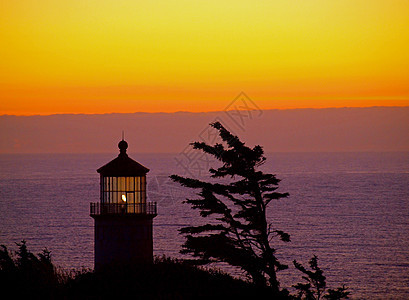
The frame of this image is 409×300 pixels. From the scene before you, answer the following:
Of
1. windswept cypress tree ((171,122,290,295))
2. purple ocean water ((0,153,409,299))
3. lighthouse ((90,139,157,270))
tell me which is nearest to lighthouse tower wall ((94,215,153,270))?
lighthouse ((90,139,157,270))

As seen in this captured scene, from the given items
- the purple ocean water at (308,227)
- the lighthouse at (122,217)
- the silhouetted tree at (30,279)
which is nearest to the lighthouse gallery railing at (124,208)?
the lighthouse at (122,217)

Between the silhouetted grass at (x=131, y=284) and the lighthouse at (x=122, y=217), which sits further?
the lighthouse at (x=122, y=217)

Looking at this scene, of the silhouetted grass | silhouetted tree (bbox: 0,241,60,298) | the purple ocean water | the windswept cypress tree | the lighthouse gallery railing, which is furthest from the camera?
the purple ocean water

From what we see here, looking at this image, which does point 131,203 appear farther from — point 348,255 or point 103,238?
point 348,255

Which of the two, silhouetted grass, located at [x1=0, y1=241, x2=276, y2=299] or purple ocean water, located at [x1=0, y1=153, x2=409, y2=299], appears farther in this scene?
purple ocean water, located at [x1=0, y1=153, x2=409, y2=299]

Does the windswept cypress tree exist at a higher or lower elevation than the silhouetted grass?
higher

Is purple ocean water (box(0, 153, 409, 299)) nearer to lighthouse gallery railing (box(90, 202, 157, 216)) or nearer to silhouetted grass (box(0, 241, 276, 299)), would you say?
silhouetted grass (box(0, 241, 276, 299))

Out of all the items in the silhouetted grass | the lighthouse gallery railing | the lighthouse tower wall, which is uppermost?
the lighthouse gallery railing

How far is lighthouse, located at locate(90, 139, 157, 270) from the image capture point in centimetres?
2448

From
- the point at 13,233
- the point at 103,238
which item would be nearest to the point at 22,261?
the point at 103,238

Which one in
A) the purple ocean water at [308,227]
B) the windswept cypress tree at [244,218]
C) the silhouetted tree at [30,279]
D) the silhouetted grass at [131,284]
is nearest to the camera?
the silhouetted grass at [131,284]

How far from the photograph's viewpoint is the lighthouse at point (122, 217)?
2448 cm

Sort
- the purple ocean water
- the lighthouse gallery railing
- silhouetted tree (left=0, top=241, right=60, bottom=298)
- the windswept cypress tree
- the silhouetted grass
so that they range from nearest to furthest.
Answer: the silhouetted grass → silhouetted tree (left=0, top=241, right=60, bottom=298) → the windswept cypress tree → the lighthouse gallery railing → the purple ocean water

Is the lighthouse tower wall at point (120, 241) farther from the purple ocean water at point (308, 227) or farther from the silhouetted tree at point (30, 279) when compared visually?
the purple ocean water at point (308, 227)
